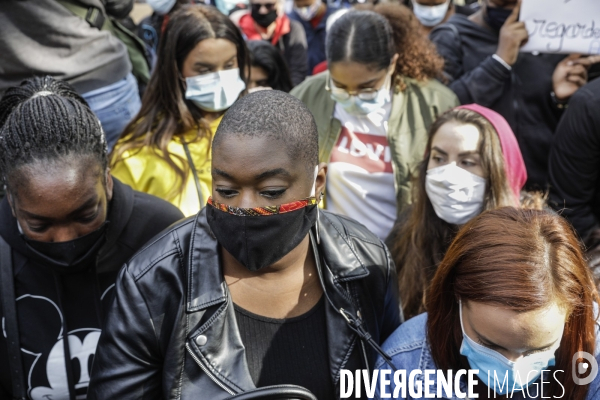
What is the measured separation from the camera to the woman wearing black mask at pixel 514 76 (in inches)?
155

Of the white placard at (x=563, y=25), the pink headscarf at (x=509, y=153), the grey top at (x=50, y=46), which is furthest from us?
the white placard at (x=563, y=25)

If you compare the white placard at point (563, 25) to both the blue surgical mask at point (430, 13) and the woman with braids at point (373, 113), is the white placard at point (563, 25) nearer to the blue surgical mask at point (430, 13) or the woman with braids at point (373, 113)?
the woman with braids at point (373, 113)

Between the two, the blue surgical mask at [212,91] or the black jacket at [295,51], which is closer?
the blue surgical mask at [212,91]

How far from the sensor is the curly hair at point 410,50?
12.8 feet

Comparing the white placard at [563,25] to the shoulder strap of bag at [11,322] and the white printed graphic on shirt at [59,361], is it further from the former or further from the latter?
the shoulder strap of bag at [11,322]

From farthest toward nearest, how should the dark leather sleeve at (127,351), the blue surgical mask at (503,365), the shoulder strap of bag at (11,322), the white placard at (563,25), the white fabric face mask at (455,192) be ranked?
the white placard at (563,25) < the white fabric face mask at (455,192) < the shoulder strap of bag at (11,322) < the blue surgical mask at (503,365) < the dark leather sleeve at (127,351)

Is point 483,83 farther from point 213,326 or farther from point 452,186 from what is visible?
point 213,326

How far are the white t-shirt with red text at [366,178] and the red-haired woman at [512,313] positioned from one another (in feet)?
4.36

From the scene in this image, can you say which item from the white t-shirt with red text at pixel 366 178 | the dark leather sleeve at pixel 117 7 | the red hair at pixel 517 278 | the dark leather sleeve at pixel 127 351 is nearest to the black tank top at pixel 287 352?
the dark leather sleeve at pixel 127 351

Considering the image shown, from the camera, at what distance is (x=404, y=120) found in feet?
12.4

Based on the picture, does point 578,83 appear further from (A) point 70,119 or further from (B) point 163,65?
(A) point 70,119

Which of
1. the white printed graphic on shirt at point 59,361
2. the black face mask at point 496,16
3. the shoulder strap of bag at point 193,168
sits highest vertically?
the black face mask at point 496,16

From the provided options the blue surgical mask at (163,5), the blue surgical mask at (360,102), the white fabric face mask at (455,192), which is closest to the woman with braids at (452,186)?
the white fabric face mask at (455,192)

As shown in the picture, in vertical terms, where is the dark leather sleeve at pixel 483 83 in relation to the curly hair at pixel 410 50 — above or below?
below
